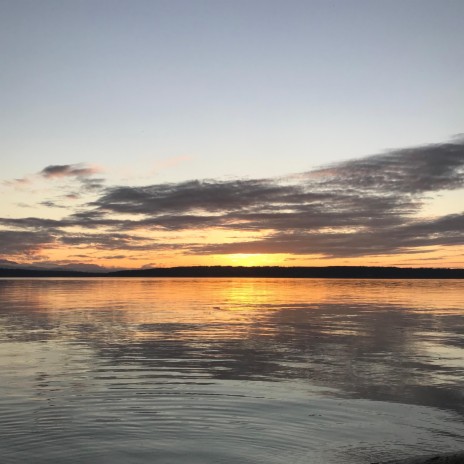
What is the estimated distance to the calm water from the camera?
1277 cm

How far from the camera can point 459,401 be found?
1722cm

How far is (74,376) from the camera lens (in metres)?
20.4

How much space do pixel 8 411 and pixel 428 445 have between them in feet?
33.2

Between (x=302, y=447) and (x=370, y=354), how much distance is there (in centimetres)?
1431

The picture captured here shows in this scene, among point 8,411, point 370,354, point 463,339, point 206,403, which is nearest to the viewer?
point 8,411

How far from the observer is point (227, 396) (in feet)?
57.1

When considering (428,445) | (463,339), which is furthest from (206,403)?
(463,339)

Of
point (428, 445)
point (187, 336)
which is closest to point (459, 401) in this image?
point (428, 445)

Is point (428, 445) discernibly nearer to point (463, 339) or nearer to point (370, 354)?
point (370, 354)

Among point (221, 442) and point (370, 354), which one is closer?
point (221, 442)

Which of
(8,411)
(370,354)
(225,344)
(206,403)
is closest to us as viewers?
(8,411)

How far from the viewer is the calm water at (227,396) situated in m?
12.8

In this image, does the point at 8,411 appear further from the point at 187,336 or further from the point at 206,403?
the point at 187,336

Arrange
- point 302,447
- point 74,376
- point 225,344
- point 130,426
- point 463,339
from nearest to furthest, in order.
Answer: point 302,447 → point 130,426 → point 74,376 → point 225,344 → point 463,339
